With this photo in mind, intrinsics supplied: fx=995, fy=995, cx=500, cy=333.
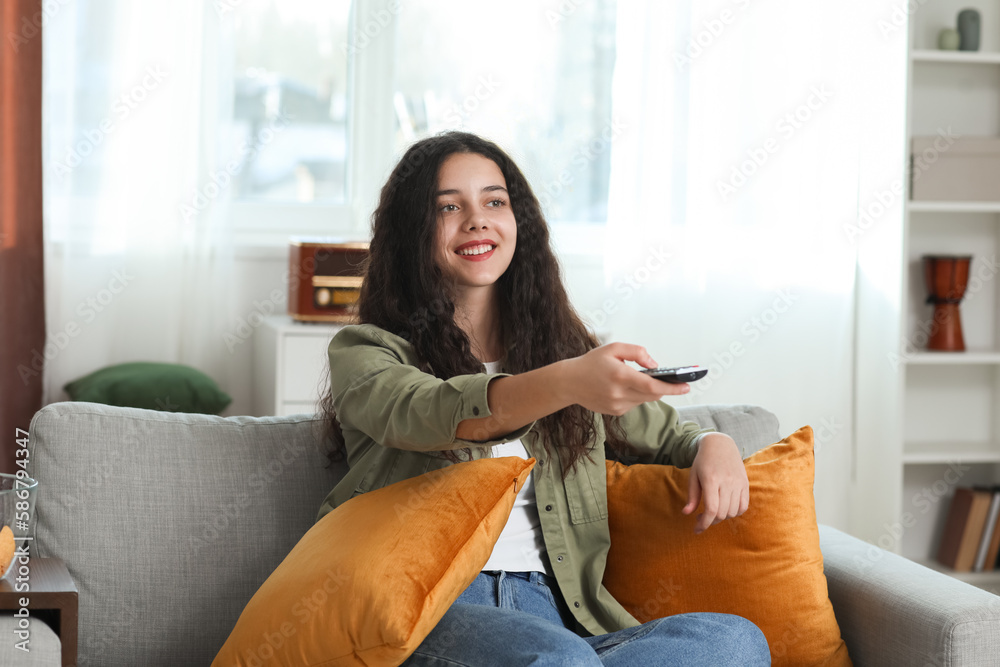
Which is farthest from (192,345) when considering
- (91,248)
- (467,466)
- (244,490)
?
(467,466)

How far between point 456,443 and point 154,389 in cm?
177

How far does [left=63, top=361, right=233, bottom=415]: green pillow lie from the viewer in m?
2.69

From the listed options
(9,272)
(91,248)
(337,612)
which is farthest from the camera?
(91,248)

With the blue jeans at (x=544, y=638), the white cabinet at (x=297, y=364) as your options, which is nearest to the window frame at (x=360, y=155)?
the white cabinet at (x=297, y=364)

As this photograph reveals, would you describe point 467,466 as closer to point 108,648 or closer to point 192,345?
point 108,648

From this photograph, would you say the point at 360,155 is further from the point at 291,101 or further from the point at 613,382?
the point at 613,382

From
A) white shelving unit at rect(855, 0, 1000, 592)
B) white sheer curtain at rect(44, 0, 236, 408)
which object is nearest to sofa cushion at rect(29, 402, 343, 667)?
white sheer curtain at rect(44, 0, 236, 408)

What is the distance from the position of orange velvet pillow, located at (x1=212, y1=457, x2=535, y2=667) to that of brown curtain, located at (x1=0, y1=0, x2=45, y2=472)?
1651mm

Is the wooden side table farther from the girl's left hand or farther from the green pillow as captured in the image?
the green pillow

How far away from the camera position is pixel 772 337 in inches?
130

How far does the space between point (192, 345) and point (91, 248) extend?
0.41 meters

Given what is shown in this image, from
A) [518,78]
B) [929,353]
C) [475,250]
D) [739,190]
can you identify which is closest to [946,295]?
[929,353]

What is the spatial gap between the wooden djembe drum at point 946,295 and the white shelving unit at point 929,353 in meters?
0.06

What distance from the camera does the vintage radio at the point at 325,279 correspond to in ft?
9.04
